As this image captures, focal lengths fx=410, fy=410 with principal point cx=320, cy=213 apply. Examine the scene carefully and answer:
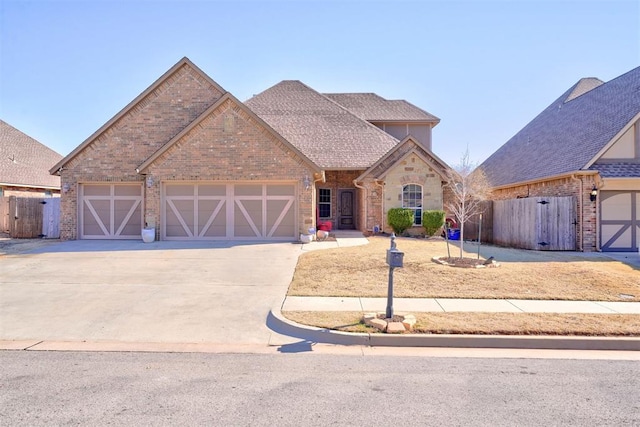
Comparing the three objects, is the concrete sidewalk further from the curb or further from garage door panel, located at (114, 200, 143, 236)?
garage door panel, located at (114, 200, 143, 236)

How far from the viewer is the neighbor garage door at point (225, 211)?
1723 cm

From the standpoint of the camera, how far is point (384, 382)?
4.76m

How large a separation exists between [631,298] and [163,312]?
373 inches

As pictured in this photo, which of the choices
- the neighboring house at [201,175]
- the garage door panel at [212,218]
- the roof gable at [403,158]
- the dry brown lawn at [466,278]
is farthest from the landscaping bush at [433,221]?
the garage door panel at [212,218]

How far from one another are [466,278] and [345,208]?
13920 mm

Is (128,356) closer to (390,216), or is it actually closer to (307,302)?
(307,302)

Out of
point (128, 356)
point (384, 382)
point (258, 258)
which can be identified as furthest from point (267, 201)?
point (384, 382)

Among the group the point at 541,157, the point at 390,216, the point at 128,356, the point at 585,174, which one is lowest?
the point at 128,356

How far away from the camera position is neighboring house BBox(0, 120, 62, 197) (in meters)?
24.0

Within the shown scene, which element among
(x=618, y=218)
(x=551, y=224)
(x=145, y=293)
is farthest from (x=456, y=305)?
(x=618, y=218)

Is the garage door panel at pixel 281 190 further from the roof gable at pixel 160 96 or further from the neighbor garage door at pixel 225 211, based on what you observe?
the roof gable at pixel 160 96

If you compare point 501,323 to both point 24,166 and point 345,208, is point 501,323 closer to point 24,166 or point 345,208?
point 345,208

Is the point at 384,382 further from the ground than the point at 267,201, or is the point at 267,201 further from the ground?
the point at 267,201

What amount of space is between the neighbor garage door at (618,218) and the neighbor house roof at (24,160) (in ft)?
96.8
